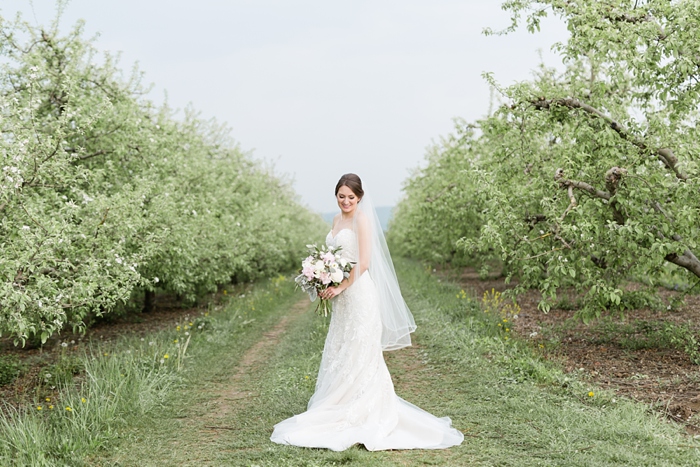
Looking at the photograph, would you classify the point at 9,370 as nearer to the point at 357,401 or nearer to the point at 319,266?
the point at 319,266

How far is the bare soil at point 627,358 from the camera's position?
751 cm

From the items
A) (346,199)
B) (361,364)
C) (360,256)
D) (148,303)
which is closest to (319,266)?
(360,256)

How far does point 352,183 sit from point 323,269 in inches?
38.1

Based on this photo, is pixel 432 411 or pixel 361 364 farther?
pixel 432 411

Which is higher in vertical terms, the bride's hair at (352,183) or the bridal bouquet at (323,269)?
the bride's hair at (352,183)

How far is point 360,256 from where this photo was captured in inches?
267

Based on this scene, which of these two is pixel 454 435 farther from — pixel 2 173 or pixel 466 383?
pixel 2 173

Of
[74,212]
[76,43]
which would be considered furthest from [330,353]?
[76,43]

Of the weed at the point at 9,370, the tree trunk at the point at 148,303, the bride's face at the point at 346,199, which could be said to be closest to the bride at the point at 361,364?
the bride's face at the point at 346,199

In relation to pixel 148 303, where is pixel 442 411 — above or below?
below

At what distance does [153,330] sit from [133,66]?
6.14 meters

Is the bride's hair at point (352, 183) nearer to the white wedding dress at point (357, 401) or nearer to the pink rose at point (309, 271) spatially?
the white wedding dress at point (357, 401)

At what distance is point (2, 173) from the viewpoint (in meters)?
6.75

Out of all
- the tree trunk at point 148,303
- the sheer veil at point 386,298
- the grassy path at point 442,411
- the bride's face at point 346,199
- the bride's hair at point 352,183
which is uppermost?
the bride's hair at point 352,183
